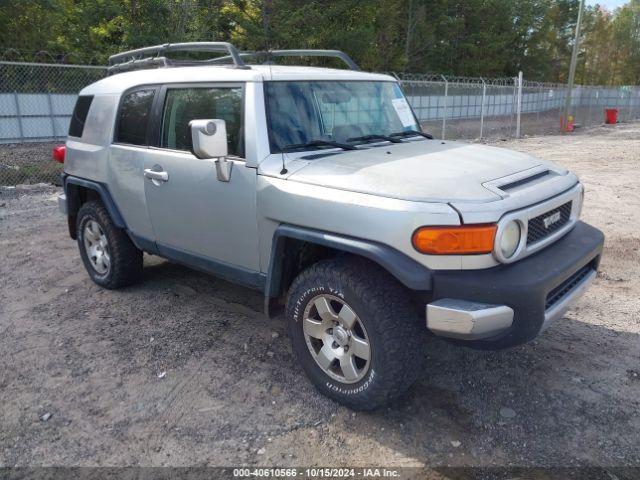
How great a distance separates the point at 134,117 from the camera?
4.33m

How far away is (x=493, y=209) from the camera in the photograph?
8.73 ft

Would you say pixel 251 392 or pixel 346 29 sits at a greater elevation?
pixel 346 29

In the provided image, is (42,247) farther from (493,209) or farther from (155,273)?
(493,209)

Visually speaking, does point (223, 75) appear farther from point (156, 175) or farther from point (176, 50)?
point (176, 50)

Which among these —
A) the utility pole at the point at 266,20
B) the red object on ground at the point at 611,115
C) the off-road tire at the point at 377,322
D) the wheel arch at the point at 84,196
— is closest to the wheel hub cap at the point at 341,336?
the off-road tire at the point at 377,322

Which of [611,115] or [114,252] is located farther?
[611,115]

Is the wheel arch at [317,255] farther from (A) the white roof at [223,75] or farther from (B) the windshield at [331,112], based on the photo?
(A) the white roof at [223,75]

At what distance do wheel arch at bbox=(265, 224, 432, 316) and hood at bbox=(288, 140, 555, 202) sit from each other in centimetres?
28

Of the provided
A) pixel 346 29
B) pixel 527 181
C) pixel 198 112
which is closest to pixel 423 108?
pixel 346 29

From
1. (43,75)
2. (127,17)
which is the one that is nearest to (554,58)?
(127,17)

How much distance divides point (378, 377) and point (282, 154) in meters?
1.45

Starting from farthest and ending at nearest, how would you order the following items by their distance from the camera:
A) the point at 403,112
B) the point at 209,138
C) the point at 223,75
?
the point at 403,112
the point at 223,75
the point at 209,138

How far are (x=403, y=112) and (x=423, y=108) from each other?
1516 cm

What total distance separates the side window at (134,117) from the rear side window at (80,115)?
2.10ft
